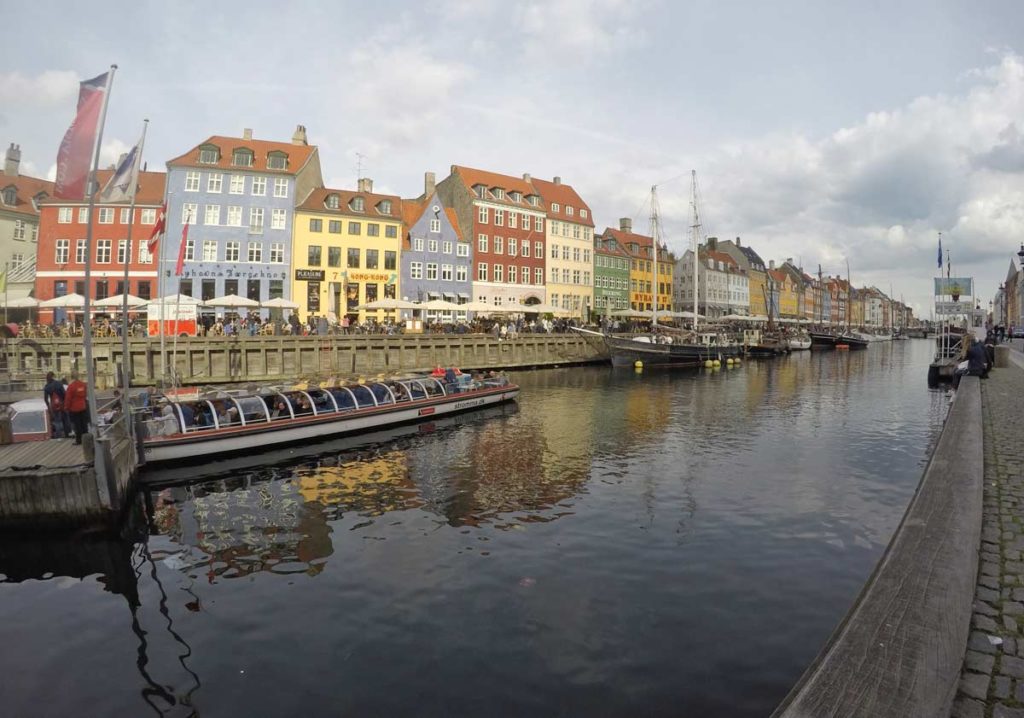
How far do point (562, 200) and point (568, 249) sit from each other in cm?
725

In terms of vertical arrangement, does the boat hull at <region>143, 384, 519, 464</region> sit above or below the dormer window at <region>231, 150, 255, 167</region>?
below

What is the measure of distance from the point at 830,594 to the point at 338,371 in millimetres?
39438

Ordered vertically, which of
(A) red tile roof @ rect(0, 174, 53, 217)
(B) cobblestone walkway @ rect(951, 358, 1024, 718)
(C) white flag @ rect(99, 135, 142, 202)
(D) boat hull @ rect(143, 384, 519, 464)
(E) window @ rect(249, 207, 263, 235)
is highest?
(A) red tile roof @ rect(0, 174, 53, 217)

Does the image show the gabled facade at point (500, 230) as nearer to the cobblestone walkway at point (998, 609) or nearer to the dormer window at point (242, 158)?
the dormer window at point (242, 158)

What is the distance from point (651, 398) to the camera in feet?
124

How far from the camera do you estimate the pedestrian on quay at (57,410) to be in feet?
60.1

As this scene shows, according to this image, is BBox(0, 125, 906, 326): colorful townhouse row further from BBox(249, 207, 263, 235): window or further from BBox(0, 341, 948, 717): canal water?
BBox(0, 341, 948, 717): canal water

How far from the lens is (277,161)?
5975cm

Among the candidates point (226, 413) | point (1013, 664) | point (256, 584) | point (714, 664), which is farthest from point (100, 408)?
point (1013, 664)

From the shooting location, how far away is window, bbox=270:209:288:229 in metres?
59.1

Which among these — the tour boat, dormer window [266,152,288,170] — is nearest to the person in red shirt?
the tour boat

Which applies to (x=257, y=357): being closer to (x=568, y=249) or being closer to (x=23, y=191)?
(x=23, y=191)

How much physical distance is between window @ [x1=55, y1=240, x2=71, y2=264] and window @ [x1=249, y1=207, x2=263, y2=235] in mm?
16128

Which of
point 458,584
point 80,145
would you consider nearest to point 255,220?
point 80,145
